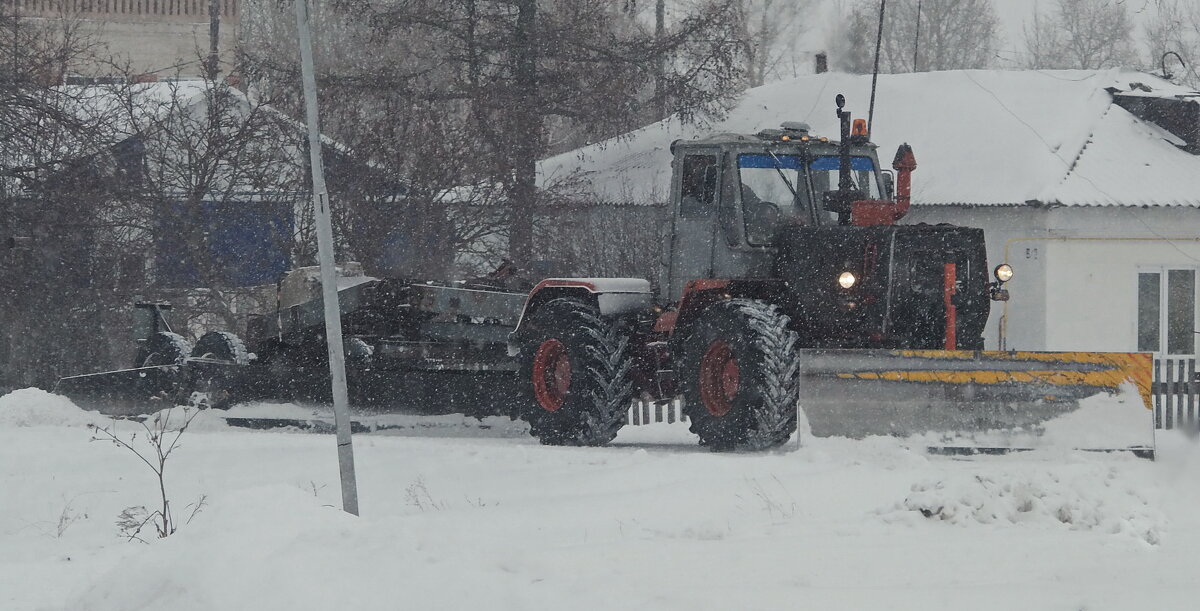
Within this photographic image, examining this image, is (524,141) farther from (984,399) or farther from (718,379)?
(984,399)

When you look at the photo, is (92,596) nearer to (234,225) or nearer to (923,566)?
(923,566)

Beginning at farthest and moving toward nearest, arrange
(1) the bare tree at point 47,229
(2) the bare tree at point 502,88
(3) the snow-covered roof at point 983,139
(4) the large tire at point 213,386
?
(2) the bare tree at point 502,88
(3) the snow-covered roof at point 983,139
(1) the bare tree at point 47,229
(4) the large tire at point 213,386

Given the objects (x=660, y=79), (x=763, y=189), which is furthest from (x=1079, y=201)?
(x=763, y=189)

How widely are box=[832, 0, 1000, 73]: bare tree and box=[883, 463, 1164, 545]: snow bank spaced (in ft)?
170

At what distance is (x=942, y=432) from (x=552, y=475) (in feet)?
9.91

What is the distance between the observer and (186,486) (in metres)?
12.3

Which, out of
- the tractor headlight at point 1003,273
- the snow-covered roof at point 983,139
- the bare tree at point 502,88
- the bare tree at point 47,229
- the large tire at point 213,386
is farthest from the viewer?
the bare tree at point 502,88

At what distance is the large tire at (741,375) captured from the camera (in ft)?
40.4

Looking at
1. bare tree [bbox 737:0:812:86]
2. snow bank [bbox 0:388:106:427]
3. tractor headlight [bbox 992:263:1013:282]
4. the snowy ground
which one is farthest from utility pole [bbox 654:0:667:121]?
bare tree [bbox 737:0:812:86]

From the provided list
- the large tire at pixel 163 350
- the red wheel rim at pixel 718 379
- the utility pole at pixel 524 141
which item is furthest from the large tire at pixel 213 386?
the utility pole at pixel 524 141

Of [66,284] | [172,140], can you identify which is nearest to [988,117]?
[172,140]

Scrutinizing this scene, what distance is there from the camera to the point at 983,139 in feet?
86.5

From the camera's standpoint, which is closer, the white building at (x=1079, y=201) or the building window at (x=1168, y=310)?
the white building at (x=1079, y=201)

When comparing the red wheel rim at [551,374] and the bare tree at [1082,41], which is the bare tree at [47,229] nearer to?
the red wheel rim at [551,374]
